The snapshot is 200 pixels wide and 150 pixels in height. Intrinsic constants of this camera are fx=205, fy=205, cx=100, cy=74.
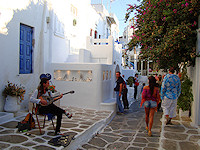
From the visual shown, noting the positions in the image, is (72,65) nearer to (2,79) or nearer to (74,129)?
(2,79)

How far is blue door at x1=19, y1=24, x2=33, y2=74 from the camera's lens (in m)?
8.30

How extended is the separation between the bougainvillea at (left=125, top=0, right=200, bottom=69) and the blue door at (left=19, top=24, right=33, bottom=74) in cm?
469

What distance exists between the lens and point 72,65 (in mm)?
10242

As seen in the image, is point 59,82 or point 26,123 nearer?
point 26,123

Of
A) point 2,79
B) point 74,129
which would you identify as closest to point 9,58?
point 2,79

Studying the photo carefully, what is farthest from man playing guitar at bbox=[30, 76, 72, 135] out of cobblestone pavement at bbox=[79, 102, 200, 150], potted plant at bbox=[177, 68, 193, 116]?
potted plant at bbox=[177, 68, 193, 116]

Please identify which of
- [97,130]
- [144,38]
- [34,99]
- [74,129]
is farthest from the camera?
[144,38]

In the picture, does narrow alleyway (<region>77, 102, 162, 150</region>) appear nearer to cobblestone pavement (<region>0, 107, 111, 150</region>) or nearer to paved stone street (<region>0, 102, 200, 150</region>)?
paved stone street (<region>0, 102, 200, 150</region>)

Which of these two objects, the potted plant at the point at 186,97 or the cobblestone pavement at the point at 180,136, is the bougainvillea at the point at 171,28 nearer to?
the potted plant at the point at 186,97

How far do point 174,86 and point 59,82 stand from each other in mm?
6003

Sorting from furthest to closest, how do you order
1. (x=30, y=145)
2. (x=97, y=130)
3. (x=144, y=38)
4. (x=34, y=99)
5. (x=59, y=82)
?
(x=59, y=82), (x=144, y=38), (x=97, y=130), (x=34, y=99), (x=30, y=145)

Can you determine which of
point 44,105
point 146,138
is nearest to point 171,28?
point 146,138

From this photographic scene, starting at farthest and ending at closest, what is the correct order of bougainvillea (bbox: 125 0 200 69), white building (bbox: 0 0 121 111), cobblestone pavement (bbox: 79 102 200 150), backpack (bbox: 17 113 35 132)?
white building (bbox: 0 0 121 111) < bougainvillea (bbox: 125 0 200 69) < backpack (bbox: 17 113 35 132) < cobblestone pavement (bbox: 79 102 200 150)

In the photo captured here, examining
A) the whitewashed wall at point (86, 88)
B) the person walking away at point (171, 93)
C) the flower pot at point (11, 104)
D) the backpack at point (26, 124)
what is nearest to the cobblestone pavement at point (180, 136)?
the person walking away at point (171, 93)
